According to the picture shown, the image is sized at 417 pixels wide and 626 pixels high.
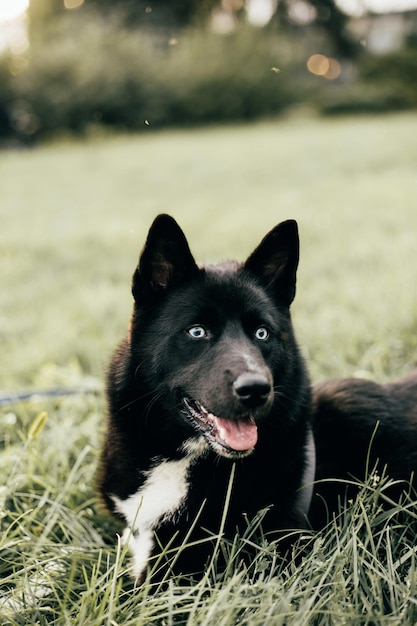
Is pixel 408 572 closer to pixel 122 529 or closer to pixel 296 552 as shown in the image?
pixel 296 552

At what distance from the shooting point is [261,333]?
2.26 meters

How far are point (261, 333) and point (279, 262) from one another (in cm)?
31

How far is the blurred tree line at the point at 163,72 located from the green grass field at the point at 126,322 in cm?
1034

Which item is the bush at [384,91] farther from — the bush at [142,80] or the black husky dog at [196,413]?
the black husky dog at [196,413]

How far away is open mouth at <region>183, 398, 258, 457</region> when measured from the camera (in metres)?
2.05

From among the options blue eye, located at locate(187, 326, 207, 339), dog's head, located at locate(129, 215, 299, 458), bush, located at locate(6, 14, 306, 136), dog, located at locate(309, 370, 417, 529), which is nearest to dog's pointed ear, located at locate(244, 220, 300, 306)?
dog's head, located at locate(129, 215, 299, 458)

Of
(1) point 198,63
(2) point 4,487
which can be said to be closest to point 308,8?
(1) point 198,63

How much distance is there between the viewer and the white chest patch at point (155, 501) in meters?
2.17

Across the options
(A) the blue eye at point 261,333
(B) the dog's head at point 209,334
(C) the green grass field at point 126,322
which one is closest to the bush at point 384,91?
(C) the green grass field at point 126,322

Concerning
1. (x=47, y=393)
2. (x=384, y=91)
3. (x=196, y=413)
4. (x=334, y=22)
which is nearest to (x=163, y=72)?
(x=384, y=91)

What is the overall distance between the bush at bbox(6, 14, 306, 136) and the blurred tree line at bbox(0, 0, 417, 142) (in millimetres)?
44

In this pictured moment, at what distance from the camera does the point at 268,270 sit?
2.40 meters

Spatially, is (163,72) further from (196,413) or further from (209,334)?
(196,413)

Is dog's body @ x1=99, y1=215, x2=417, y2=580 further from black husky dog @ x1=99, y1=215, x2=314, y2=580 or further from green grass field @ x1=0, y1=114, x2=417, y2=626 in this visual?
green grass field @ x1=0, y1=114, x2=417, y2=626
